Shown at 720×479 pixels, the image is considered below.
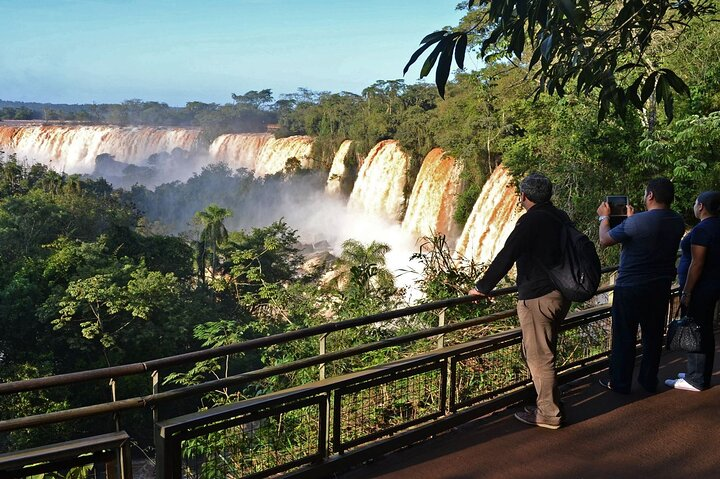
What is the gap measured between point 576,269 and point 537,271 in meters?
0.22

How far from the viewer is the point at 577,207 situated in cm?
1593

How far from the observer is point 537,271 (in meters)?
3.95

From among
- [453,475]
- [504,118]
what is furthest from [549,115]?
[453,475]

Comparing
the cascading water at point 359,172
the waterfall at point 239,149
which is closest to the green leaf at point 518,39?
the cascading water at point 359,172

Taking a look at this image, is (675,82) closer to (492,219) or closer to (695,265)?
(695,265)

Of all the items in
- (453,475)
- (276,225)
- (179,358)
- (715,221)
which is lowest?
(276,225)

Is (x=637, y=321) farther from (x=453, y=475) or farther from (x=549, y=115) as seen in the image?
(x=549, y=115)

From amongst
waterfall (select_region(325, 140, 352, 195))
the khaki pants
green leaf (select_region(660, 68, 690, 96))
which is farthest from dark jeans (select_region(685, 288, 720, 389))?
waterfall (select_region(325, 140, 352, 195))

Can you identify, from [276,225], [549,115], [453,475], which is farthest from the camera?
[276,225]

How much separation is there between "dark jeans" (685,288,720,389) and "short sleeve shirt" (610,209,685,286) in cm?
39

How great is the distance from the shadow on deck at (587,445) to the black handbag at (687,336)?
370 mm

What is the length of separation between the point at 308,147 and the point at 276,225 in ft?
65.8

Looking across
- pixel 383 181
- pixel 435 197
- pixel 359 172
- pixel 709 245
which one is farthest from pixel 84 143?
pixel 709 245

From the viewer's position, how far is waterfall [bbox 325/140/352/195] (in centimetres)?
4406
